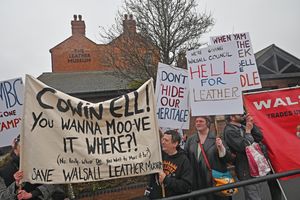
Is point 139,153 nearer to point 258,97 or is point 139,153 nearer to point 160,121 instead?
point 160,121

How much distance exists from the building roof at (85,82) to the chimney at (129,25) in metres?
2.56

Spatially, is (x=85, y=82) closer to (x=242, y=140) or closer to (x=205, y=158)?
(x=242, y=140)

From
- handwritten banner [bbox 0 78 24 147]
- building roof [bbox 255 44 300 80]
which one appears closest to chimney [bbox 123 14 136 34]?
building roof [bbox 255 44 300 80]

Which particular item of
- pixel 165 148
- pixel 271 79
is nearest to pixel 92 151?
pixel 165 148

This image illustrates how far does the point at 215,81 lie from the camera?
3977 mm

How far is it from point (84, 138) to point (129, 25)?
491 inches

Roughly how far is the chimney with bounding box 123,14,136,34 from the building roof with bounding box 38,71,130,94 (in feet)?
8.39

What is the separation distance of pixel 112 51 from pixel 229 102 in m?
11.6

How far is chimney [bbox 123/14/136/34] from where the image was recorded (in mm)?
14416

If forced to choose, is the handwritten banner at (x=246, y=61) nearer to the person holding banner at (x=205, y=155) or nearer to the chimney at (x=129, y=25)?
the person holding banner at (x=205, y=155)

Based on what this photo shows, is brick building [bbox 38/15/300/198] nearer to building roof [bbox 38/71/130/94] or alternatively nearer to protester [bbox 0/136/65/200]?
building roof [bbox 38/71/130/94]

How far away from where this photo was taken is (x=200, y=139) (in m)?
3.83

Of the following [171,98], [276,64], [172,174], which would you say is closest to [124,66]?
[276,64]

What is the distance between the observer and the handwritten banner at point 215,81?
150 inches
